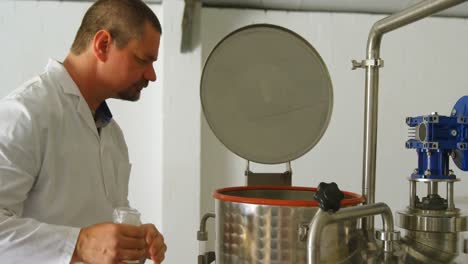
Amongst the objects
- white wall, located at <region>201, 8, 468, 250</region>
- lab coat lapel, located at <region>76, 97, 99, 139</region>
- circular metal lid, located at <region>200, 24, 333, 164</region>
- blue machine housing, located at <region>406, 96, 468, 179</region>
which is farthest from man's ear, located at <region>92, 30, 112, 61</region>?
white wall, located at <region>201, 8, 468, 250</region>

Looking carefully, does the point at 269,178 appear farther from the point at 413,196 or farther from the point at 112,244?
the point at 112,244

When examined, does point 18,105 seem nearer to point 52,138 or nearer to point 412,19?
point 52,138

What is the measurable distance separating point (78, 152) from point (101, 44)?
243 mm

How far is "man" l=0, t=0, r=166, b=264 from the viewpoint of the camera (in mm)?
722

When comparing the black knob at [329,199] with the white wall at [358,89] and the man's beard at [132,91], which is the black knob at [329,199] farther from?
the white wall at [358,89]

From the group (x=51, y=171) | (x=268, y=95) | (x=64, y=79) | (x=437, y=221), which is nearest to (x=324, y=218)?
(x=437, y=221)

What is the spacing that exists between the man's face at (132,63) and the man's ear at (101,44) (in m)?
0.01

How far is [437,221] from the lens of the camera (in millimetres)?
753

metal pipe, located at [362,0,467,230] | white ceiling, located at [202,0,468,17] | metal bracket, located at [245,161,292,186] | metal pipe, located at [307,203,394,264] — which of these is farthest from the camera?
white ceiling, located at [202,0,468,17]

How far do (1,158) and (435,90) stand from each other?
1895mm

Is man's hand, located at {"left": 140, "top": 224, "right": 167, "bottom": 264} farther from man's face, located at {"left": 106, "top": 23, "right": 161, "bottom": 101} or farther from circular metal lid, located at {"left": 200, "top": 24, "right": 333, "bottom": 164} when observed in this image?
man's face, located at {"left": 106, "top": 23, "right": 161, "bottom": 101}

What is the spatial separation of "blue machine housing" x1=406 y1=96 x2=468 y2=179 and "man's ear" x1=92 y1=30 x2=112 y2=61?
67 cm

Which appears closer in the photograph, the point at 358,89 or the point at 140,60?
the point at 140,60

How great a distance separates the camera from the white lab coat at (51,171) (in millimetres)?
739
